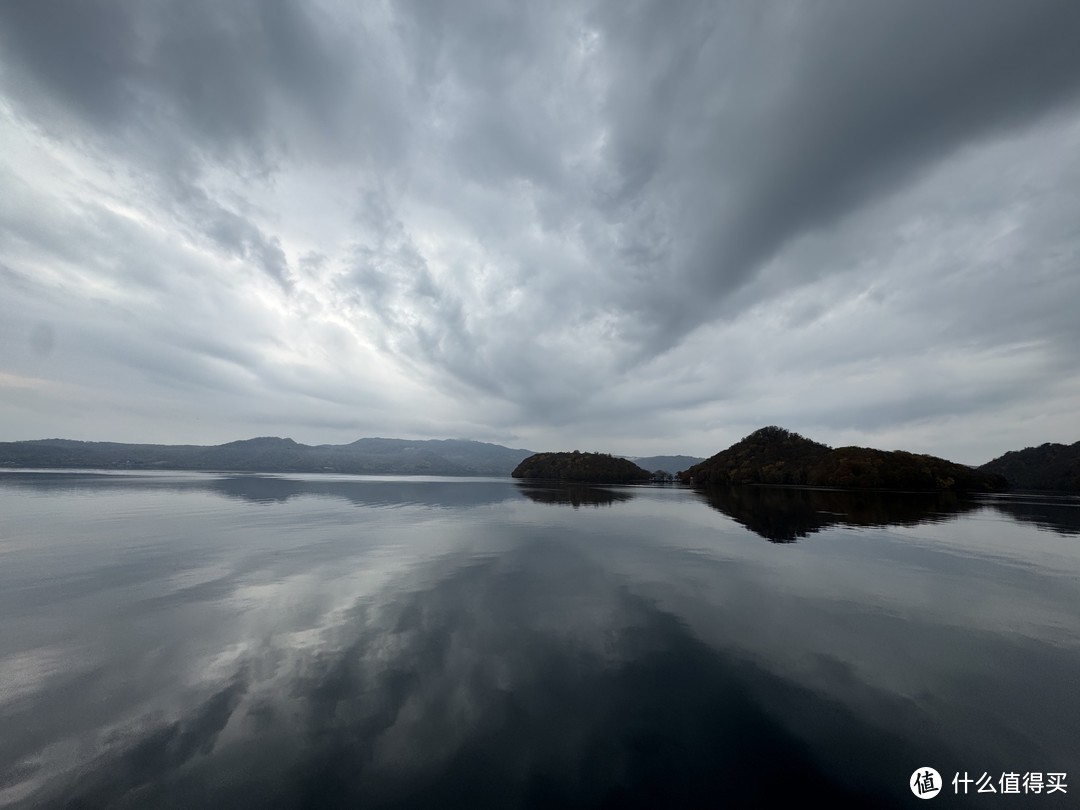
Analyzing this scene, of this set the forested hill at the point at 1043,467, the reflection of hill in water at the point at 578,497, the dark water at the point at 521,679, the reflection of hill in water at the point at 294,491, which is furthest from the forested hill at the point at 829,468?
the dark water at the point at 521,679

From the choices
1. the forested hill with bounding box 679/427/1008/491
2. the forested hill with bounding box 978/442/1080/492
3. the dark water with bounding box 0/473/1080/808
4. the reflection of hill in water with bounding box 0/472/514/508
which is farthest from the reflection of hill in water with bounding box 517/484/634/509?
the forested hill with bounding box 978/442/1080/492

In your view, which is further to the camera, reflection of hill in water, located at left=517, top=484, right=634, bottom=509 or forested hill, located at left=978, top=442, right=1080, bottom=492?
forested hill, located at left=978, top=442, right=1080, bottom=492

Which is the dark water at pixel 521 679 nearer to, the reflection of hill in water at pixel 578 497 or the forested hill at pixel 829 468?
the reflection of hill in water at pixel 578 497

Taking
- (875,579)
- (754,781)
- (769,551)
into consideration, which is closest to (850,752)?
(754,781)

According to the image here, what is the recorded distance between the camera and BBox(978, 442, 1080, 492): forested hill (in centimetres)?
13900

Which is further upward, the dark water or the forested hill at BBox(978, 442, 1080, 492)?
the forested hill at BBox(978, 442, 1080, 492)

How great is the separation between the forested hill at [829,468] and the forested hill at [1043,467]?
15.6 metres

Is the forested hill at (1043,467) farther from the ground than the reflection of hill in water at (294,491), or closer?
farther from the ground

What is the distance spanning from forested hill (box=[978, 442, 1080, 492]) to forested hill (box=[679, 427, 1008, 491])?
15.6 m

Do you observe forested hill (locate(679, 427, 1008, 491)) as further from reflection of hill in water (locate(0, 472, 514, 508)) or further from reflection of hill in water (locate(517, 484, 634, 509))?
reflection of hill in water (locate(0, 472, 514, 508))

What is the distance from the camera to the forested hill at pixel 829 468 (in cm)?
12156

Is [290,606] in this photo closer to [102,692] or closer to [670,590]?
[102,692]

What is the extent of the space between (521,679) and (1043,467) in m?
248

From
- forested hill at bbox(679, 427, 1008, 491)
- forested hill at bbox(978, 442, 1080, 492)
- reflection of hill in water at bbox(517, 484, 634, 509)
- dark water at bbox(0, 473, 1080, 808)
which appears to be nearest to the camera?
dark water at bbox(0, 473, 1080, 808)
